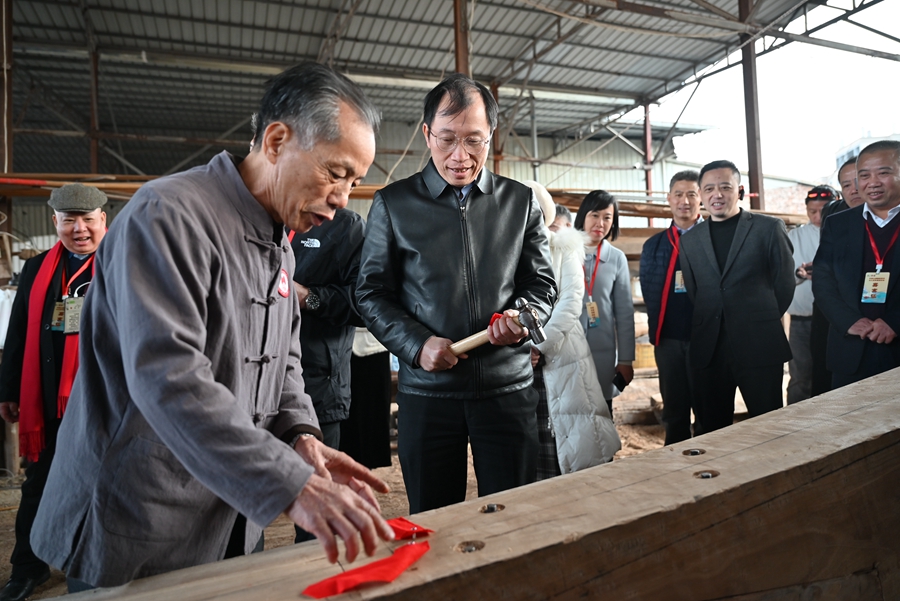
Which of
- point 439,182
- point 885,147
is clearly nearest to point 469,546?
point 439,182

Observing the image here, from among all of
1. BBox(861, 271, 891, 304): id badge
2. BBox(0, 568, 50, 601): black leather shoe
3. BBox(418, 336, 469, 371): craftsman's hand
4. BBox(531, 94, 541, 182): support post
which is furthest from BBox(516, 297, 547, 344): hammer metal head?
BBox(531, 94, 541, 182): support post

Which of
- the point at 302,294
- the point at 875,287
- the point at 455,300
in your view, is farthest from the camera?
the point at 875,287

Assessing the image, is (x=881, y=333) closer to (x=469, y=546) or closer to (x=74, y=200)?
(x=469, y=546)

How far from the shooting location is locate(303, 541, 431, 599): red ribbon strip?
2.40 feet

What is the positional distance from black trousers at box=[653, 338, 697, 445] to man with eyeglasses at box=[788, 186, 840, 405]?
A: 148 cm

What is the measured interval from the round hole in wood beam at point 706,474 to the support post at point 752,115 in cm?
815

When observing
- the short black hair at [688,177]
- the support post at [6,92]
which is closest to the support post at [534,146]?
the support post at [6,92]

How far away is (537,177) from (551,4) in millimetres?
5705

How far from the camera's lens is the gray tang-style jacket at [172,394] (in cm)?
85

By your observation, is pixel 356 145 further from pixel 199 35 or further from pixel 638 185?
pixel 638 185

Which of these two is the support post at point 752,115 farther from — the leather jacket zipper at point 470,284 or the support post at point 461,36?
the leather jacket zipper at point 470,284

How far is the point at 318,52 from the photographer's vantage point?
404 inches

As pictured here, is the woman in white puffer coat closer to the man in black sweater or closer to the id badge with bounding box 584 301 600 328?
the id badge with bounding box 584 301 600 328

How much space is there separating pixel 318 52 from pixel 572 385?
9.02 meters
